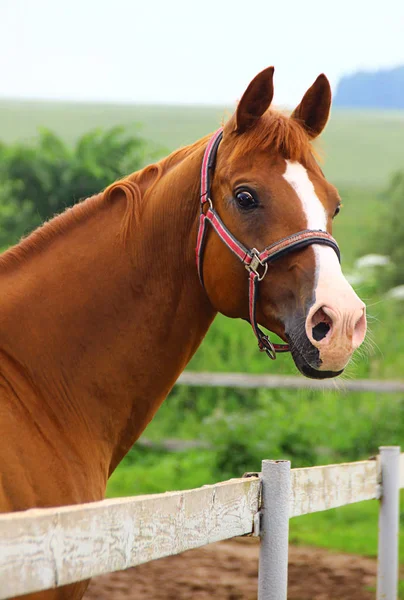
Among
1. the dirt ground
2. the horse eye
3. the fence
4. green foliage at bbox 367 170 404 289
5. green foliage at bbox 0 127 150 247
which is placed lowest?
the fence

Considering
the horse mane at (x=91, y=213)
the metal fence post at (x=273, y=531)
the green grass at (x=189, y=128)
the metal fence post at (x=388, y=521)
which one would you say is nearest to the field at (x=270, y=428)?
the metal fence post at (x=388, y=521)

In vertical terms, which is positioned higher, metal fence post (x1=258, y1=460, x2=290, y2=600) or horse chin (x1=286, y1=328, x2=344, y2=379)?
horse chin (x1=286, y1=328, x2=344, y2=379)

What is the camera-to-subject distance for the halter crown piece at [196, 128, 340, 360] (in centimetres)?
265

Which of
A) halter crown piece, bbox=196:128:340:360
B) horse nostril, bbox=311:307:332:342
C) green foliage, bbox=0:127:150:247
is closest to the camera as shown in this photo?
horse nostril, bbox=311:307:332:342

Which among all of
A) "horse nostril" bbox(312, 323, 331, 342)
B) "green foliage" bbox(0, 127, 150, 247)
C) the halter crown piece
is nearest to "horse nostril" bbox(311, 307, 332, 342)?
"horse nostril" bbox(312, 323, 331, 342)

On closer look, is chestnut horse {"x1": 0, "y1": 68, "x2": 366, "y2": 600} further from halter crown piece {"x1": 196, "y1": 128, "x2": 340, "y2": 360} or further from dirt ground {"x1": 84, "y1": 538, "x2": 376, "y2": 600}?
dirt ground {"x1": 84, "y1": 538, "x2": 376, "y2": 600}

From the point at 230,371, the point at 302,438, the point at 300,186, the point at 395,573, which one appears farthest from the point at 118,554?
the point at 230,371

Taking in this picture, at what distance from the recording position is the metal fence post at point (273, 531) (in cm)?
267

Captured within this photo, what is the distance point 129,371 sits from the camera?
9.34 ft

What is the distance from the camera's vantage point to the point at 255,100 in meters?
2.88

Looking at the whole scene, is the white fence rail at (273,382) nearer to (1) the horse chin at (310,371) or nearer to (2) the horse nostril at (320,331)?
(1) the horse chin at (310,371)

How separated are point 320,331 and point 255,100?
95cm

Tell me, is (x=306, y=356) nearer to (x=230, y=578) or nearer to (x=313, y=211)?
(x=313, y=211)

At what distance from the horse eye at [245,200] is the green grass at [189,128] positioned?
1382 inches
